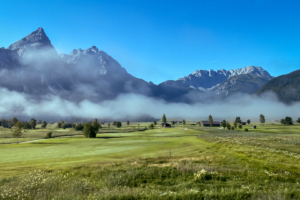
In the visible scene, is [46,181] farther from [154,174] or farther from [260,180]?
[260,180]

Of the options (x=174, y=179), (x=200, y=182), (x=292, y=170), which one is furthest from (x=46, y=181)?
(x=292, y=170)

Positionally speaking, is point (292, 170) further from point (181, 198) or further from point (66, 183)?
point (66, 183)

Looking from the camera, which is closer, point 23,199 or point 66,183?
point 23,199

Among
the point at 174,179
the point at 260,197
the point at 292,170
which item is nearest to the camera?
the point at 260,197

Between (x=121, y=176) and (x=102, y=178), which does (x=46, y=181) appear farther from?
(x=121, y=176)

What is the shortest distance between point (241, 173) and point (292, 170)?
24.2 feet

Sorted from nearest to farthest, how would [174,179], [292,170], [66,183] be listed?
[66,183], [174,179], [292,170]

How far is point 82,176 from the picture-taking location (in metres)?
21.4

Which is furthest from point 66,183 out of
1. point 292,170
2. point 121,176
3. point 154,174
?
point 292,170

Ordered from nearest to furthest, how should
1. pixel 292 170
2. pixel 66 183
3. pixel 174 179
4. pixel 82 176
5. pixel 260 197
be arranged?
pixel 260 197, pixel 66 183, pixel 174 179, pixel 82 176, pixel 292 170

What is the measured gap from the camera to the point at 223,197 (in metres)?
14.0

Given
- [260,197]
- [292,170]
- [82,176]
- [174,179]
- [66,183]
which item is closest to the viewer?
[260,197]

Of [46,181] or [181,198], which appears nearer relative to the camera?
[181,198]

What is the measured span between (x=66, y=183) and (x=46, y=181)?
2201 millimetres
